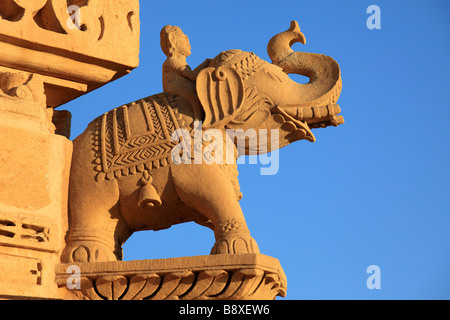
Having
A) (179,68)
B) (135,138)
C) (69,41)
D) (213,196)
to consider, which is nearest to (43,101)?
(69,41)

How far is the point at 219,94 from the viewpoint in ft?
18.7

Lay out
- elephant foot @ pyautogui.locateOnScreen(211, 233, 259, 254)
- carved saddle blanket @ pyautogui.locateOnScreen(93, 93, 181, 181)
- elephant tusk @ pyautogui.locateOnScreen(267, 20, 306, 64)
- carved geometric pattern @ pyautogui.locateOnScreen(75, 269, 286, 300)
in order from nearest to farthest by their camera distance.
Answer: carved geometric pattern @ pyautogui.locateOnScreen(75, 269, 286, 300) → elephant foot @ pyautogui.locateOnScreen(211, 233, 259, 254) → carved saddle blanket @ pyautogui.locateOnScreen(93, 93, 181, 181) → elephant tusk @ pyautogui.locateOnScreen(267, 20, 306, 64)

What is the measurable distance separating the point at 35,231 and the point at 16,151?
1.50 feet

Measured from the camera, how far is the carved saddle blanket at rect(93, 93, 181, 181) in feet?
18.0

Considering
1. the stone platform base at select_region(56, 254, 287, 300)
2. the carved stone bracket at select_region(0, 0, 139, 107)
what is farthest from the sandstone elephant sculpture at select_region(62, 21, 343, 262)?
the carved stone bracket at select_region(0, 0, 139, 107)

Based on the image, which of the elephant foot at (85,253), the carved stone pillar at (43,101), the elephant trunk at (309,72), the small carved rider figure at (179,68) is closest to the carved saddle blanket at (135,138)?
the small carved rider figure at (179,68)

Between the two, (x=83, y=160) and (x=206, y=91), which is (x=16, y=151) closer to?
(x=83, y=160)

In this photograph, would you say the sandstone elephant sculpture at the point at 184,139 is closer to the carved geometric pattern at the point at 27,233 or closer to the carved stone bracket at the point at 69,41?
the carved geometric pattern at the point at 27,233

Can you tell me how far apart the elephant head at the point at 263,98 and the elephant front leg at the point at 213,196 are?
33 centimetres

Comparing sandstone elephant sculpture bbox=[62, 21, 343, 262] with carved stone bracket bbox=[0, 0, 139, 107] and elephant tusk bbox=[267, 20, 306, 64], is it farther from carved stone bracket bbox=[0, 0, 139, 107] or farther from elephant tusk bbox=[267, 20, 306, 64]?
carved stone bracket bbox=[0, 0, 139, 107]

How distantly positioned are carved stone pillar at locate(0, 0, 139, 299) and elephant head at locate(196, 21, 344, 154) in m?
0.61

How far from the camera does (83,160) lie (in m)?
5.60

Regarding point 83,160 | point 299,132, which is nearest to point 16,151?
point 83,160

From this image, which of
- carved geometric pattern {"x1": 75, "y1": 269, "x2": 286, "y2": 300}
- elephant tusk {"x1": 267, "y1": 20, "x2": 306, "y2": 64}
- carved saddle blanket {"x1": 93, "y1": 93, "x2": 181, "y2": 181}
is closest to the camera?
carved geometric pattern {"x1": 75, "y1": 269, "x2": 286, "y2": 300}
